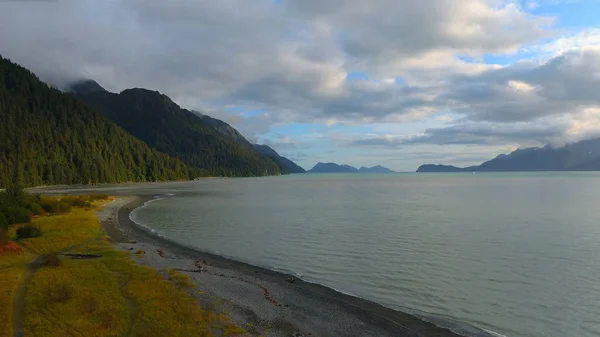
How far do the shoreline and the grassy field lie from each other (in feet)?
6.08

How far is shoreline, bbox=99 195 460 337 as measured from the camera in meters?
22.7

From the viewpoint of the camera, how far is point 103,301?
23656 millimetres

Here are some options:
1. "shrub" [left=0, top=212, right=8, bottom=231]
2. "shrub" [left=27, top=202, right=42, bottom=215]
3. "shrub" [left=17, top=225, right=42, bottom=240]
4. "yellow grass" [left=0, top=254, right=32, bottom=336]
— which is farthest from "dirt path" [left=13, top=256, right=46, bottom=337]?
"shrub" [left=27, top=202, right=42, bottom=215]

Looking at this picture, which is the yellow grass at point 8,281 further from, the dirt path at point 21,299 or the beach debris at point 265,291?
the beach debris at point 265,291

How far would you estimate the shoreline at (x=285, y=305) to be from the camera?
74.5 feet

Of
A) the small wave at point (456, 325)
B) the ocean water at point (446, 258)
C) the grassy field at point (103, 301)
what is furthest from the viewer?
the ocean water at point (446, 258)

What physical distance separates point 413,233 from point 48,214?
63.1 metres

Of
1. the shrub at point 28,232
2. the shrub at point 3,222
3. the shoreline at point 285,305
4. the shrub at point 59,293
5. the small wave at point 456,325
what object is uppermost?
the shrub at point 3,222

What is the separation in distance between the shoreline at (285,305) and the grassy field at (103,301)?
185 centimetres

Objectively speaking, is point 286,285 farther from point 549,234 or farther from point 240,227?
point 549,234

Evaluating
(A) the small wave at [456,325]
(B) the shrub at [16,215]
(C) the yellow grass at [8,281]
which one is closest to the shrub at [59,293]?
(C) the yellow grass at [8,281]

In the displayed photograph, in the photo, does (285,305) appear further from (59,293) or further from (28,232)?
(28,232)

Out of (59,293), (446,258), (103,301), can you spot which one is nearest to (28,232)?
(59,293)

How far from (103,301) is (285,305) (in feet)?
37.4
